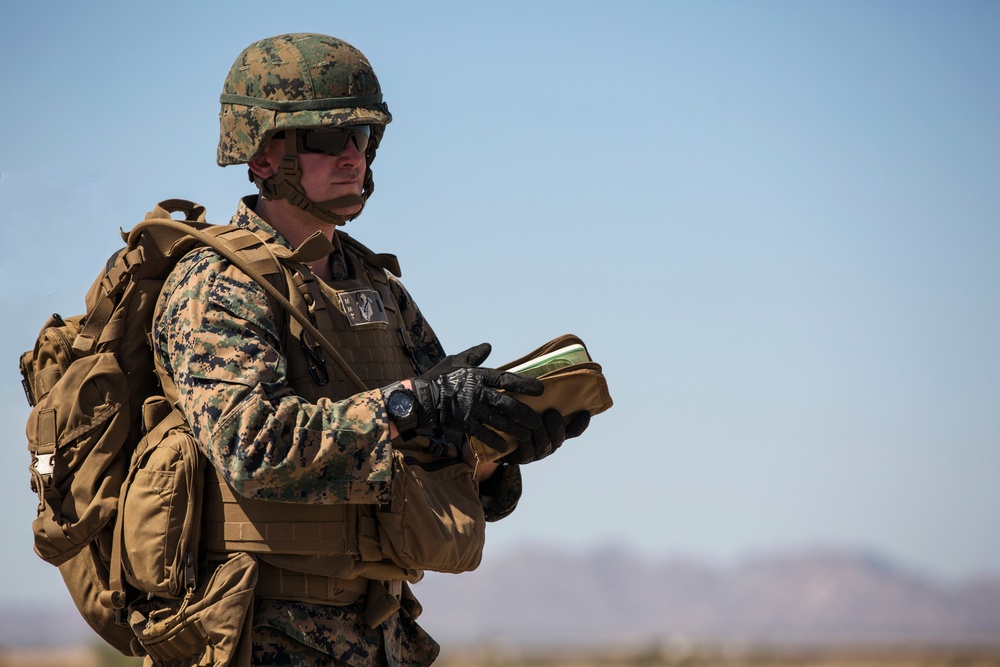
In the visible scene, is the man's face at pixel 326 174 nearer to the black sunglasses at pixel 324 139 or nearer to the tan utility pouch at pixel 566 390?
the black sunglasses at pixel 324 139

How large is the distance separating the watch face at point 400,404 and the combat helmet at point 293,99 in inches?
39.4

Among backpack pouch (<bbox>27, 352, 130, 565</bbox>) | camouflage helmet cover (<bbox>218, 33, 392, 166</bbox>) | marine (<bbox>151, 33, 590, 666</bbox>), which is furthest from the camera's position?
camouflage helmet cover (<bbox>218, 33, 392, 166</bbox>)

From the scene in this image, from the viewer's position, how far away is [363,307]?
19.2 ft

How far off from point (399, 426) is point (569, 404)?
76cm

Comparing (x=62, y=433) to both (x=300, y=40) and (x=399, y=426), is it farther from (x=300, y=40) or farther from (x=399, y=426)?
(x=300, y=40)

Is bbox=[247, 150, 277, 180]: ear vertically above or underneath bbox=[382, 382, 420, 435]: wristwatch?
above

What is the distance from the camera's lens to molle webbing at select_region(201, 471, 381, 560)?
5309mm

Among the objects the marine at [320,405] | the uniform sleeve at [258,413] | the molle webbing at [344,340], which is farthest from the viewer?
the molle webbing at [344,340]

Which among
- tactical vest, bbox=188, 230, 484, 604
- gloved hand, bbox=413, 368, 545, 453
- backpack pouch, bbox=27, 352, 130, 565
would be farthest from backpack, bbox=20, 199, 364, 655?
gloved hand, bbox=413, 368, 545, 453

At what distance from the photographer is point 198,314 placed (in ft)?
17.4

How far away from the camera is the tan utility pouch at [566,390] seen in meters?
5.53

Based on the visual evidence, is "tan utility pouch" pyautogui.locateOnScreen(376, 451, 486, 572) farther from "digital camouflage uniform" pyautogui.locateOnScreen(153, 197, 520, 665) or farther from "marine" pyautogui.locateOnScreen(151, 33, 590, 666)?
"digital camouflage uniform" pyautogui.locateOnScreen(153, 197, 520, 665)

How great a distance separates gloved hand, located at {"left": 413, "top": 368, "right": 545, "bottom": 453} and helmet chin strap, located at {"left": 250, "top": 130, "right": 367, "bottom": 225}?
0.94 m

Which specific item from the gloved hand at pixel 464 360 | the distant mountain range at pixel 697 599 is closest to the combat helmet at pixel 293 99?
the gloved hand at pixel 464 360
